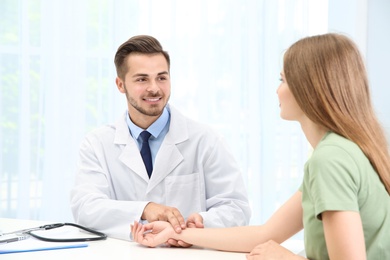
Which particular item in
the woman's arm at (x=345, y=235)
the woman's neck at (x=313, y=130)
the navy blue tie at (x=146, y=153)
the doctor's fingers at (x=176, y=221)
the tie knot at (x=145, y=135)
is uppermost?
the woman's neck at (x=313, y=130)

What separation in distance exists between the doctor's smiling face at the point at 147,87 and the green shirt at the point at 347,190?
109cm

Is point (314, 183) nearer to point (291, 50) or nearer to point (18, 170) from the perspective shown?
point (291, 50)

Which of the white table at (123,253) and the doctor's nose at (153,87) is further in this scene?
the doctor's nose at (153,87)

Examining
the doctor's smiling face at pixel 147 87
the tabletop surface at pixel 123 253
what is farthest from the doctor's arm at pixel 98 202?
the doctor's smiling face at pixel 147 87

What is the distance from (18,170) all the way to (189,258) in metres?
2.42

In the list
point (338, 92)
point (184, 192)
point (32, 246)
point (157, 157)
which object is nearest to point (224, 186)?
point (184, 192)

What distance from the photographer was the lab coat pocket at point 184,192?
2.33 metres

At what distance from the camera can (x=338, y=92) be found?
137cm

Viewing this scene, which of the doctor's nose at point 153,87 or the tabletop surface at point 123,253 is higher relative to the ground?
the doctor's nose at point 153,87

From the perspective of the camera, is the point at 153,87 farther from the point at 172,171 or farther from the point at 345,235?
the point at 345,235

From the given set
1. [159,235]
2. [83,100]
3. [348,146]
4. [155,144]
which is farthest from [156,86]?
[83,100]

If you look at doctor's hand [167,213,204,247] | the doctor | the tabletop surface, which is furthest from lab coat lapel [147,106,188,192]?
the tabletop surface

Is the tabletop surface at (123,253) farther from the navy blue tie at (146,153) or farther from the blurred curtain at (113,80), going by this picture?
the blurred curtain at (113,80)

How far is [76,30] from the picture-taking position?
3799 millimetres
